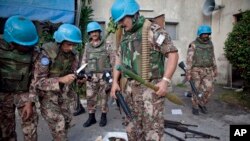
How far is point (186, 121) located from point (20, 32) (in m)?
3.86

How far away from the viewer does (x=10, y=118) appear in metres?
3.47

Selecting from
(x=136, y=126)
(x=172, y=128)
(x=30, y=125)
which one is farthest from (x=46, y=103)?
(x=172, y=128)

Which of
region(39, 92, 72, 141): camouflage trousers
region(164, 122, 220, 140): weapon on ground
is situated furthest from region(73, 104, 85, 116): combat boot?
region(39, 92, 72, 141): camouflage trousers

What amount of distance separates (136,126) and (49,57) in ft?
4.47

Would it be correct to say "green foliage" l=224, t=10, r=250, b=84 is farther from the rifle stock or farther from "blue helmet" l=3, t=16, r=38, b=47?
"blue helmet" l=3, t=16, r=38, b=47

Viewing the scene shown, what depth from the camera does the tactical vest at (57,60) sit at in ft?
11.8

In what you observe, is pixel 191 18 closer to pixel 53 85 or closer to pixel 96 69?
pixel 96 69

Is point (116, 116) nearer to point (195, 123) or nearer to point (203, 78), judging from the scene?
point (195, 123)

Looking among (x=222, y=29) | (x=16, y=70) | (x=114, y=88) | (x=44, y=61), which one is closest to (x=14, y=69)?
(x=16, y=70)

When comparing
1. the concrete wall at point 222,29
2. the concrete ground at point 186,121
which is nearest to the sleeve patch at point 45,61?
the concrete ground at point 186,121

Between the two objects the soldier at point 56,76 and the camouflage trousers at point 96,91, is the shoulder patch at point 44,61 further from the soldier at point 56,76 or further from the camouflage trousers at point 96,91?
the camouflage trousers at point 96,91

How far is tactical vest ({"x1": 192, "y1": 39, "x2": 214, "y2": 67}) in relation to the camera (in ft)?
21.1

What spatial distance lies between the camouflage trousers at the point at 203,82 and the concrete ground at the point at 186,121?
0.33 metres

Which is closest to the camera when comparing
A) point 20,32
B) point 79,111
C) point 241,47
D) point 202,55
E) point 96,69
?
point 20,32
